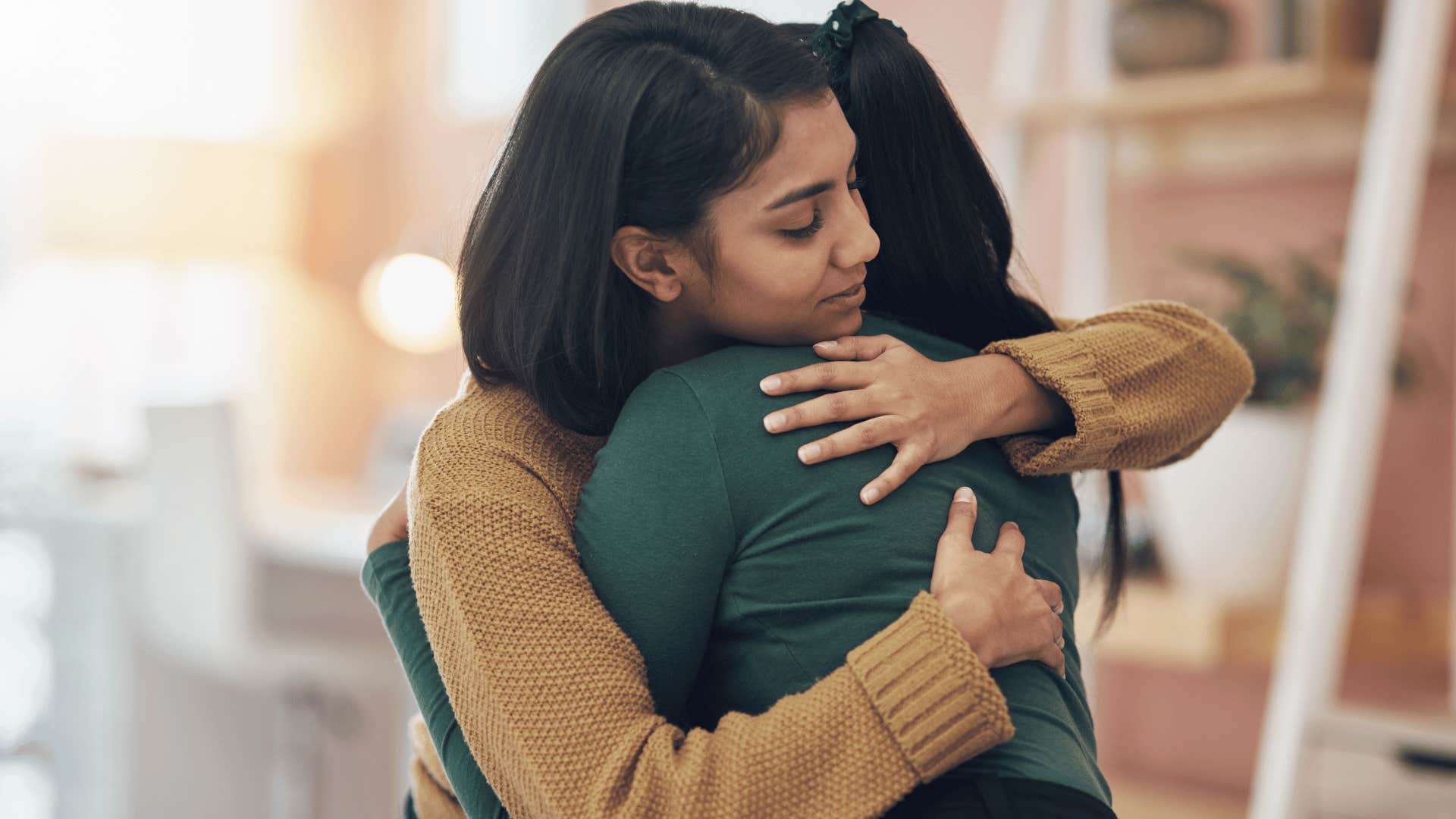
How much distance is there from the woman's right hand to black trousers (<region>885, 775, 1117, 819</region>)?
7 centimetres

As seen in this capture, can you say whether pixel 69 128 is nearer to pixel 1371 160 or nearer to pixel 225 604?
pixel 225 604

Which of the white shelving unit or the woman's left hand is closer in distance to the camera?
the woman's left hand

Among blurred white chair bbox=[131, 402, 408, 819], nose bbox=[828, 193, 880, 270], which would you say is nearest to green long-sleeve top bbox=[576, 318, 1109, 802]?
nose bbox=[828, 193, 880, 270]

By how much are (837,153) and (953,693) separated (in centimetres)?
34

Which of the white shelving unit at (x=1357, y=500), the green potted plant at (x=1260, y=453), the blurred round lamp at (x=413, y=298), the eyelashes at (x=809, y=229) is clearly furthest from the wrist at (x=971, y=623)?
the blurred round lamp at (x=413, y=298)

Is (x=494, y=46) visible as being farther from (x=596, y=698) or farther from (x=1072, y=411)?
(x=596, y=698)

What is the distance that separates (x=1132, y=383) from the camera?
982 millimetres

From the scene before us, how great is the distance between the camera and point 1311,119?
7.84 ft

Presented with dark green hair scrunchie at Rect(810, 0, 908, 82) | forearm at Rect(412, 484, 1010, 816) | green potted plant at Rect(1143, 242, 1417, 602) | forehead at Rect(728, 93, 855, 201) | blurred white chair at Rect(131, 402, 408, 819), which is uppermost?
dark green hair scrunchie at Rect(810, 0, 908, 82)

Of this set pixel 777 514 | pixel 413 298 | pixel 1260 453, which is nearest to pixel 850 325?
pixel 777 514

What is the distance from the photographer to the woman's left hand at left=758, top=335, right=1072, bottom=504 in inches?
32.7

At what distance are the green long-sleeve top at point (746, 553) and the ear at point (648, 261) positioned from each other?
85 millimetres

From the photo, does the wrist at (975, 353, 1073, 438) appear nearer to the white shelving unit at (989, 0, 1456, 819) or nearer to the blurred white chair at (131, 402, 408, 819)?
the white shelving unit at (989, 0, 1456, 819)

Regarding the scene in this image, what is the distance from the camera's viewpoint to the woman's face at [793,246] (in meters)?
0.86
